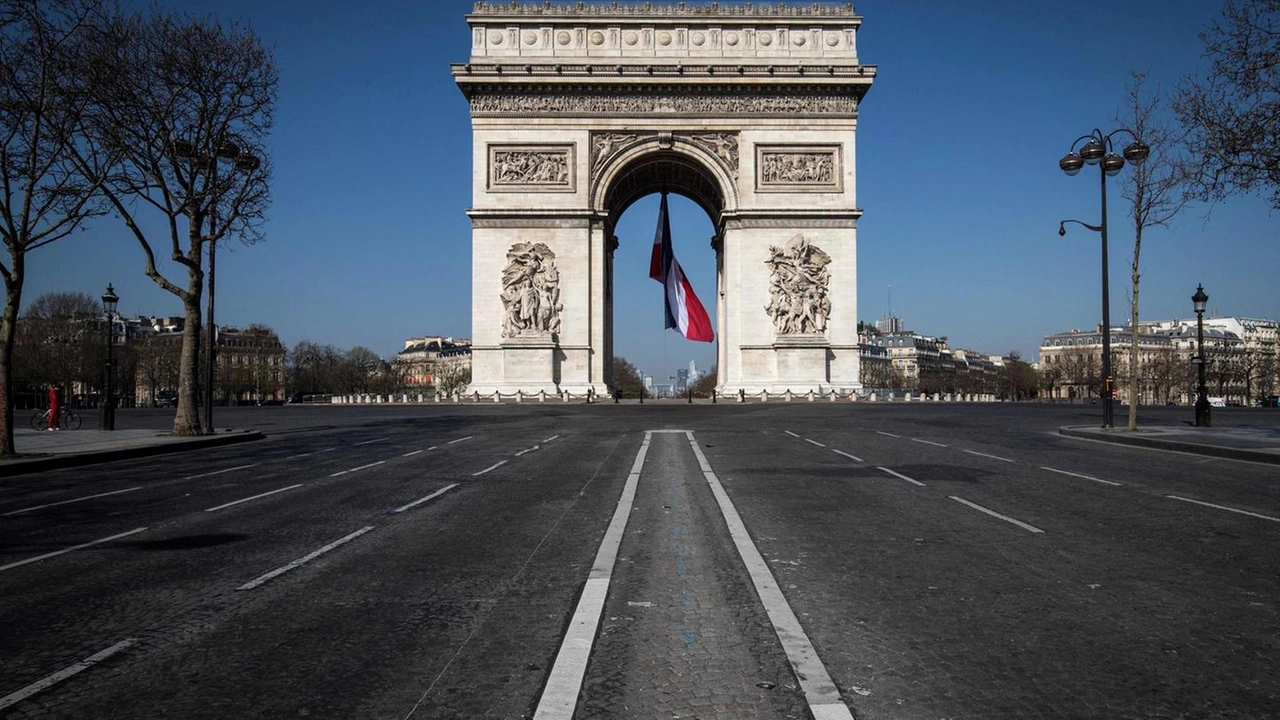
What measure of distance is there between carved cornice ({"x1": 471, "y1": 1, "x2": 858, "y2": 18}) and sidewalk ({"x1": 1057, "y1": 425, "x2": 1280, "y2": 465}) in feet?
96.7

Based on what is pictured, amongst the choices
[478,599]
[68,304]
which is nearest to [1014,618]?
[478,599]

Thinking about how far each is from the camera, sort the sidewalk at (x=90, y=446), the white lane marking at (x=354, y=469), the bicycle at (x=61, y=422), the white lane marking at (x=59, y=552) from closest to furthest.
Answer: the white lane marking at (x=59, y=552) < the white lane marking at (x=354, y=469) < the sidewalk at (x=90, y=446) < the bicycle at (x=61, y=422)

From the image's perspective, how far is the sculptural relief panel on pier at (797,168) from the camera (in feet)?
149

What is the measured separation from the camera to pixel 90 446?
60.1ft

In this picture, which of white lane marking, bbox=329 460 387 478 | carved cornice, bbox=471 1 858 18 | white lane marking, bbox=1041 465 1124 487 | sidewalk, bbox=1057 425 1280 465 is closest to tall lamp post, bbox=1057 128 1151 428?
sidewalk, bbox=1057 425 1280 465

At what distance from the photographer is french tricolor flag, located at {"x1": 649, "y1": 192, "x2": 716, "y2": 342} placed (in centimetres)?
5003

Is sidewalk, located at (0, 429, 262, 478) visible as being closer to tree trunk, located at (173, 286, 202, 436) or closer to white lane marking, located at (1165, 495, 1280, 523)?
tree trunk, located at (173, 286, 202, 436)

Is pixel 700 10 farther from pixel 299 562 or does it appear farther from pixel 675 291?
pixel 299 562

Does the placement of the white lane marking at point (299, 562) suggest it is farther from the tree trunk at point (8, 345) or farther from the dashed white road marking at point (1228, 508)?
the tree trunk at point (8, 345)

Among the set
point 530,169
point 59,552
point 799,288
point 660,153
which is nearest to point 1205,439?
point 59,552

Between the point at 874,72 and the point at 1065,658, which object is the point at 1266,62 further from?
the point at 874,72

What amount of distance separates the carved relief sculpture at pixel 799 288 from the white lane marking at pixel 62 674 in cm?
4160

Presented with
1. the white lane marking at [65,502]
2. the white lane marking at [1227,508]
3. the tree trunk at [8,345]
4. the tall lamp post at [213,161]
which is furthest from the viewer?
the tall lamp post at [213,161]

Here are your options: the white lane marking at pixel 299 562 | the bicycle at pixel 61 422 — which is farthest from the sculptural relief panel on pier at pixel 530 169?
the white lane marking at pixel 299 562
